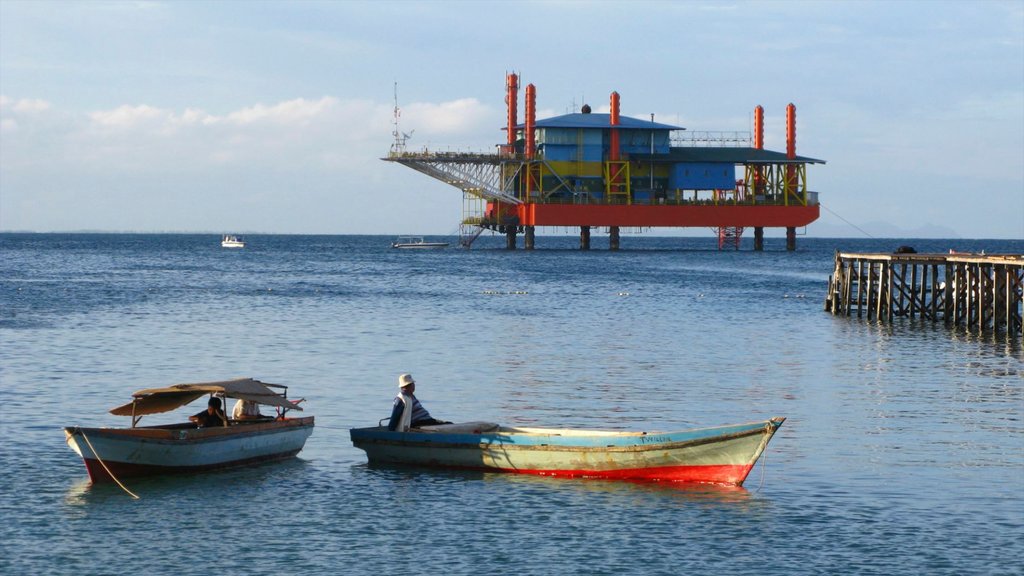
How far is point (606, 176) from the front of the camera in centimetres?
13138

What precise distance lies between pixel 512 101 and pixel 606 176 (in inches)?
462

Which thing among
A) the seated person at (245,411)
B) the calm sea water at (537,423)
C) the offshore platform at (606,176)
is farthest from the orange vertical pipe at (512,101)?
the seated person at (245,411)

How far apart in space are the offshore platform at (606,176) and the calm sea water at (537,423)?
63901 mm

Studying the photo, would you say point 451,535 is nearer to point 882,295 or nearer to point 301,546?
point 301,546

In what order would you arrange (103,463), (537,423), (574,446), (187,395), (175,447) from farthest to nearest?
(537,423) → (187,395) → (574,446) → (175,447) → (103,463)

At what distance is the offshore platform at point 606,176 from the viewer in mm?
130250

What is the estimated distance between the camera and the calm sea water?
63.2 ft

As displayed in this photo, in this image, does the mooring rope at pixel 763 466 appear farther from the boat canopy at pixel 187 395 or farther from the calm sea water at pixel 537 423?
the boat canopy at pixel 187 395

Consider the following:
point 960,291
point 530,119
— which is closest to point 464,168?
point 530,119

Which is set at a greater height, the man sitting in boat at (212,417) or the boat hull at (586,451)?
the man sitting in boat at (212,417)

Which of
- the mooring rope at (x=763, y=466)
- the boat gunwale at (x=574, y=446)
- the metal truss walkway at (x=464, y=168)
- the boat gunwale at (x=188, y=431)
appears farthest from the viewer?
the metal truss walkway at (x=464, y=168)

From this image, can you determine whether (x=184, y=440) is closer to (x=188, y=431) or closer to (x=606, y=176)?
(x=188, y=431)

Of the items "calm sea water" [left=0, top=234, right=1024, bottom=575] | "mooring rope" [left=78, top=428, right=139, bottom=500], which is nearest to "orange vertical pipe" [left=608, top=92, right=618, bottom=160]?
"calm sea water" [left=0, top=234, right=1024, bottom=575]

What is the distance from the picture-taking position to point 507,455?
24.3 m
